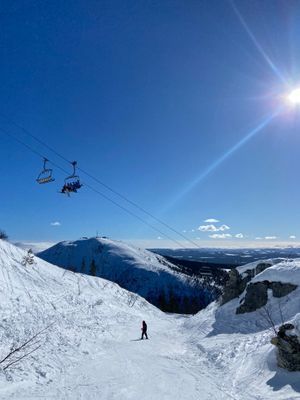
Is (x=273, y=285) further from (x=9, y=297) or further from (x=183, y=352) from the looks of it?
(x=9, y=297)

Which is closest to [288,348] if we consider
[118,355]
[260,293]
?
[118,355]

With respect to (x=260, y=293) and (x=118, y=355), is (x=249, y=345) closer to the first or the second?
(x=118, y=355)

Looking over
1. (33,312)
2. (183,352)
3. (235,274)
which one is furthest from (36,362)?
(235,274)

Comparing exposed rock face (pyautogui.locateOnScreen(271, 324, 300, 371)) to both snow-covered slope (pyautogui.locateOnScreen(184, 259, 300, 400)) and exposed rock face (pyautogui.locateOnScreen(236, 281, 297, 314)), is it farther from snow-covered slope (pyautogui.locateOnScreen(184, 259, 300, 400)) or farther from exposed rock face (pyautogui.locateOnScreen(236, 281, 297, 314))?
exposed rock face (pyautogui.locateOnScreen(236, 281, 297, 314))

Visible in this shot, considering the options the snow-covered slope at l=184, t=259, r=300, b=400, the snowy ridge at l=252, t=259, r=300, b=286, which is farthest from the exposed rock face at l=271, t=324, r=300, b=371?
the snowy ridge at l=252, t=259, r=300, b=286

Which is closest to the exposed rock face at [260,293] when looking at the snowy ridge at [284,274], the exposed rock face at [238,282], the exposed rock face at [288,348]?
the snowy ridge at [284,274]
